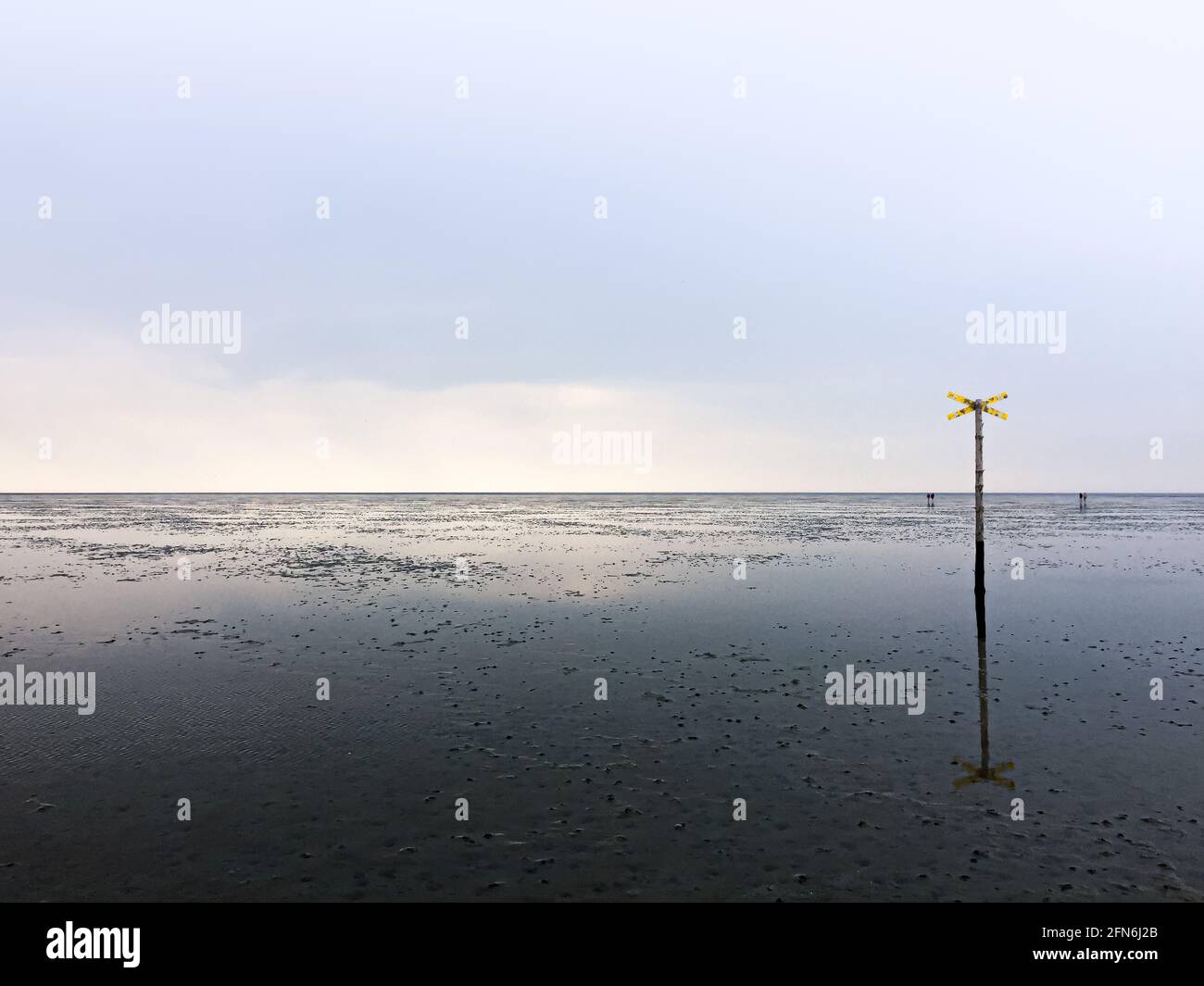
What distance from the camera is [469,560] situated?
163ft

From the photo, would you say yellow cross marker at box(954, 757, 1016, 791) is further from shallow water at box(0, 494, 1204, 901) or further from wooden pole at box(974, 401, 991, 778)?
shallow water at box(0, 494, 1204, 901)

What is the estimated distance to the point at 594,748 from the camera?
47.6ft

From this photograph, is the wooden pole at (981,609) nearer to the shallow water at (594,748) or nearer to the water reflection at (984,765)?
the water reflection at (984,765)

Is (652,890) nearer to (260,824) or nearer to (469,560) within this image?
(260,824)

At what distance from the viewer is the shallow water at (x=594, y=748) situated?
9742 mm

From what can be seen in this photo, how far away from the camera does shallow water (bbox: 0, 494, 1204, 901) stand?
9742 mm
